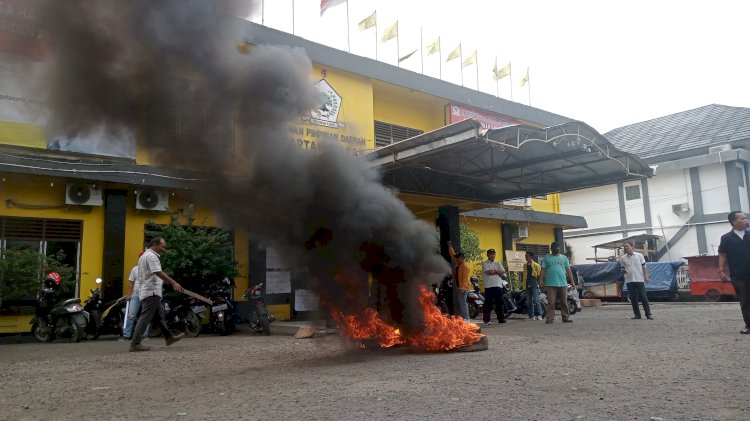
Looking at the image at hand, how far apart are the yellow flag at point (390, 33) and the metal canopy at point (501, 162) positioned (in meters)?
7.44

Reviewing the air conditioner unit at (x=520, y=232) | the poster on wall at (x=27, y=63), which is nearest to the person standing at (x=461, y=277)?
the poster on wall at (x=27, y=63)

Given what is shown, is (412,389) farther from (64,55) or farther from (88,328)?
(88,328)

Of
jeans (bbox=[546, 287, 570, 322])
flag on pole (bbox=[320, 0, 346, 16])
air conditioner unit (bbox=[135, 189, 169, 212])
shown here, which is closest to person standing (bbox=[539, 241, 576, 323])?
jeans (bbox=[546, 287, 570, 322])

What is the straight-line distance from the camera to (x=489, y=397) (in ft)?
13.9

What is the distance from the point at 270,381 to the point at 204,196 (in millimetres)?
2862

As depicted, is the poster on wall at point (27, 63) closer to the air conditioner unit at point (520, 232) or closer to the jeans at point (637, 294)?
the jeans at point (637, 294)

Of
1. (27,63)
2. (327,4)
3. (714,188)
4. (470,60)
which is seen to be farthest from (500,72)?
(27,63)

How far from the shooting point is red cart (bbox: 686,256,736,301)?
61.4 ft

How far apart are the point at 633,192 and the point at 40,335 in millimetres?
30515

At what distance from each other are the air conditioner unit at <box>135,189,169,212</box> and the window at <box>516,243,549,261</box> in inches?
576

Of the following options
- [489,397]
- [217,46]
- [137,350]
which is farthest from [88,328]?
[489,397]

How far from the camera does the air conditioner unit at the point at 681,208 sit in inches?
1119

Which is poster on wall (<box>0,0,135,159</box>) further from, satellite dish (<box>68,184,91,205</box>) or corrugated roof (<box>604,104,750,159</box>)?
corrugated roof (<box>604,104,750,159</box>)

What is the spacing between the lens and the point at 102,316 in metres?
10.4
